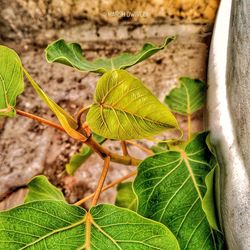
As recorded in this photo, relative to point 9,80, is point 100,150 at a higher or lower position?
lower

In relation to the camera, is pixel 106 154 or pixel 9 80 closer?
pixel 9 80

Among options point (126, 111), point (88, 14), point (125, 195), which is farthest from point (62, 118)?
point (88, 14)

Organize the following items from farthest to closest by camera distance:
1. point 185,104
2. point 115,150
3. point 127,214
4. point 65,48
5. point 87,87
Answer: point 87,87, point 115,150, point 185,104, point 65,48, point 127,214

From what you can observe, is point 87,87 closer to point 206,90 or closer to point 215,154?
point 206,90

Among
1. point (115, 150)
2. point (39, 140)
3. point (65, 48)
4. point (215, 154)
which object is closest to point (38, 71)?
point (39, 140)

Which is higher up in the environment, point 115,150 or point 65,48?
point 65,48

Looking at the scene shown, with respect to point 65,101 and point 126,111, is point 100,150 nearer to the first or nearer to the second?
point 126,111

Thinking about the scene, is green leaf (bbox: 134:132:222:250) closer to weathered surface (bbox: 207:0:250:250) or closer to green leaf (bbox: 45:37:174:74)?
weathered surface (bbox: 207:0:250:250)
